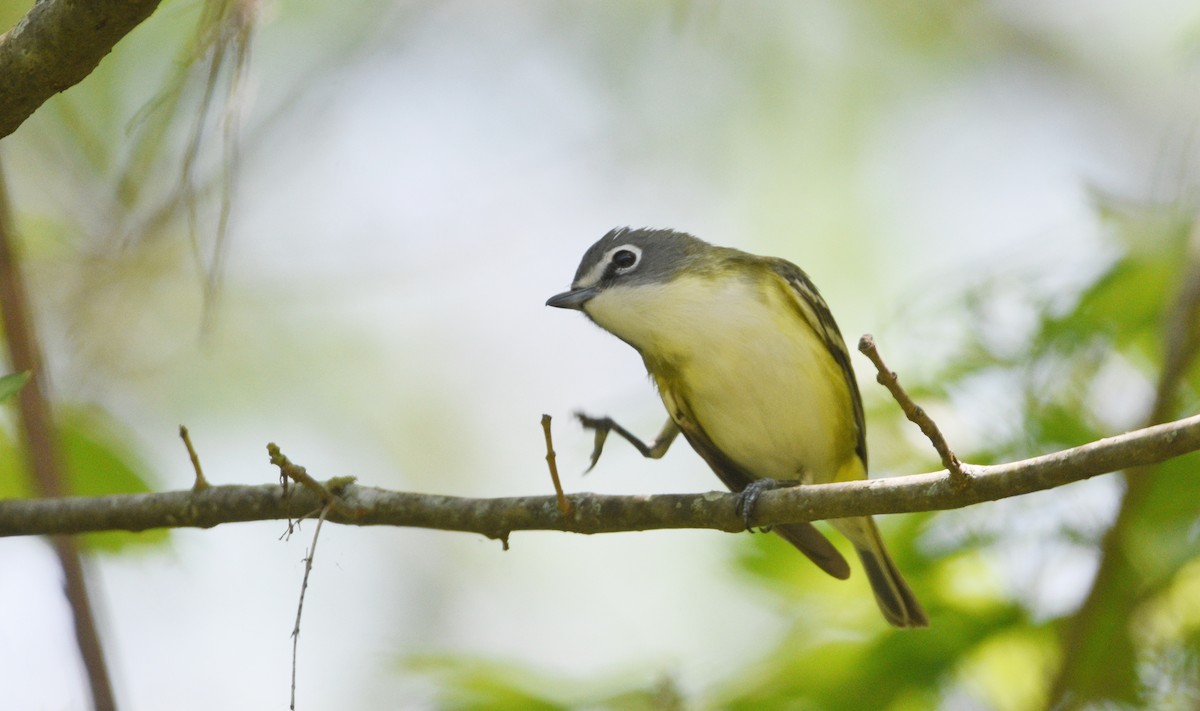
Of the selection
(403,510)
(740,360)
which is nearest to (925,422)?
(403,510)

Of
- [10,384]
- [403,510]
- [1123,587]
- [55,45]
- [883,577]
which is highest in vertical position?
[55,45]

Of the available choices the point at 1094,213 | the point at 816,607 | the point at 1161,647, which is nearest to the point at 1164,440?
the point at 1161,647

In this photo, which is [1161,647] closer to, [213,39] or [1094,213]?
[1094,213]

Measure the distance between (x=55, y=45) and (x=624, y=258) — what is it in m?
2.71

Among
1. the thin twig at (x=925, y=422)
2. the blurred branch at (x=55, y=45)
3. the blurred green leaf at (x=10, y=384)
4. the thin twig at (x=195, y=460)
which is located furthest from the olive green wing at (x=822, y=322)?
the blurred green leaf at (x=10, y=384)

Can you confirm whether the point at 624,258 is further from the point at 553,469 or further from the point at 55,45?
the point at 55,45

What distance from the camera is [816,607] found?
4754 mm

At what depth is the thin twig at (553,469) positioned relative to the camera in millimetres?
2918

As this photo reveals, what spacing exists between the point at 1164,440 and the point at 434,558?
8942 mm

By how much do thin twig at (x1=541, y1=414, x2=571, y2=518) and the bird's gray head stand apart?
152 centimetres

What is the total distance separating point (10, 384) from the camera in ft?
7.71

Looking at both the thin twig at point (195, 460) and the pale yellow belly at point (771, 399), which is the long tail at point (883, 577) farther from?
the thin twig at point (195, 460)

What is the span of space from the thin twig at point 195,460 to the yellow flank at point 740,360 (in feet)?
5.95

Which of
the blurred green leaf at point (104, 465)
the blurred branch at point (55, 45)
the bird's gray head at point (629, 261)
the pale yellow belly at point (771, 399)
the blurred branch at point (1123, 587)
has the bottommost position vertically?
the blurred branch at point (1123, 587)
